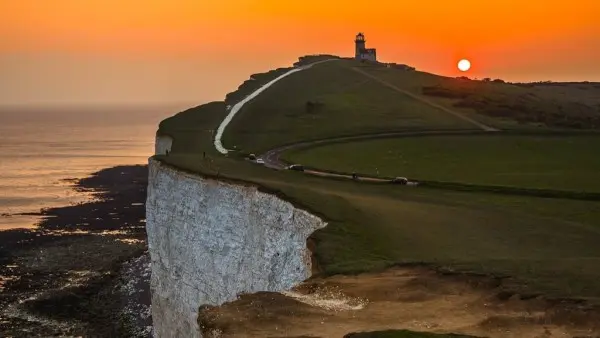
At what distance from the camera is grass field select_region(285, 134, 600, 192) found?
4612cm

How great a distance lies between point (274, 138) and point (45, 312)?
26539 millimetres

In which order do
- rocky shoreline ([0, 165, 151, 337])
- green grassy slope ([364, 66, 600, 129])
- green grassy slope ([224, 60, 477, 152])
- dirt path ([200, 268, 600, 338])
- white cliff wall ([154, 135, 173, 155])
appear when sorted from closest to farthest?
dirt path ([200, 268, 600, 338]) → rocky shoreline ([0, 165, 151, 337]) → white cliff wall ([154, 135, 173, 155]) → green grassy slope ([224, 60, 477, 152]) → green grassy slope ([364, 66, 600, 129])

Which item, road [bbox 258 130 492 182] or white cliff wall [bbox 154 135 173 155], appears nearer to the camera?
road [bbox 258 130 492 182]

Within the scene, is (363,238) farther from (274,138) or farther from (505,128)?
(505,128)

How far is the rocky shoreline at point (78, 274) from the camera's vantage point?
5134 cm

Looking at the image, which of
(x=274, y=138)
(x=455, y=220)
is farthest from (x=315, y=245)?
(x=274, y=138)

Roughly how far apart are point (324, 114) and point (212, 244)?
45002 mm

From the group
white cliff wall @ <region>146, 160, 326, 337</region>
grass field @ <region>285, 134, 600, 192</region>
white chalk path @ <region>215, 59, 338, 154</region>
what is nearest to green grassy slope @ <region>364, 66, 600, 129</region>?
grass field @ <region>285, 134, 600, 192</region>

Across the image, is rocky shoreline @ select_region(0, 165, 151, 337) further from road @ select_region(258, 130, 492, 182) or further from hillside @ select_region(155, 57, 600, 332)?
road @ select_region(258, 130, 492, 182)

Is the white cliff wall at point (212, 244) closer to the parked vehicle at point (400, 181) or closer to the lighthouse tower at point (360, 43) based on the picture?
the parked vehicle at point (400, 181)

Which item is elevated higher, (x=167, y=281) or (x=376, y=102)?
(x=376, y=102)

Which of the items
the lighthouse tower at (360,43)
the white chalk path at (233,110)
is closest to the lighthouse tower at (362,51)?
the lighthouse tower at (360,43)

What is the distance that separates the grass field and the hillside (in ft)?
0.47

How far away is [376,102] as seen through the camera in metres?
90.6
